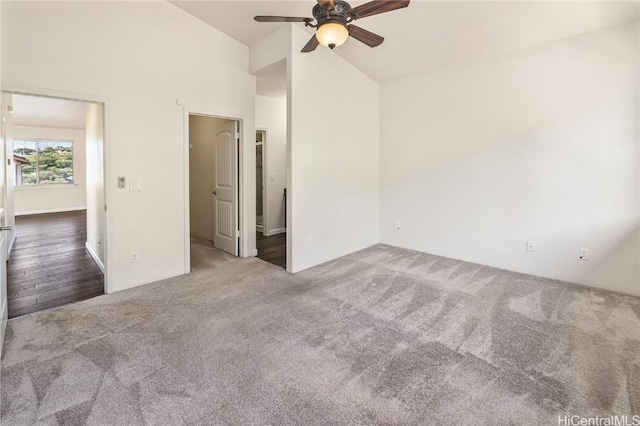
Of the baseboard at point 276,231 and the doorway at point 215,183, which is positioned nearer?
the doorway at point 215,183

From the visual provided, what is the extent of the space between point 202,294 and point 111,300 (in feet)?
2.95

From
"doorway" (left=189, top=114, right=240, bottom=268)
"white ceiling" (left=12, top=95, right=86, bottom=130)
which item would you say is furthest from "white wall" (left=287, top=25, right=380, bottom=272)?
"white ceiling" (left=12, top=95, right=86, bottom=130)

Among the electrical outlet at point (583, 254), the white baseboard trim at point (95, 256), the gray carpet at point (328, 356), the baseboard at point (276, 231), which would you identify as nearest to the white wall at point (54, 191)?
the white baseboard trim at point (95, 256)

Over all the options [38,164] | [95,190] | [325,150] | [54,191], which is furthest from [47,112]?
[325,150]

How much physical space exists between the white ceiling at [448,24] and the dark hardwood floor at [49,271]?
3.54m

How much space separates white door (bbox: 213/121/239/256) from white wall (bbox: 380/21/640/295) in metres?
2.67

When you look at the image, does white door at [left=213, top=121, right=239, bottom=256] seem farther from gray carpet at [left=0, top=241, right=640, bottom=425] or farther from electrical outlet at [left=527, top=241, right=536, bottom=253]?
electrical outlet at [left=527, top=241, right=536, bottom=253]

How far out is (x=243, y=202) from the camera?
4.69 m

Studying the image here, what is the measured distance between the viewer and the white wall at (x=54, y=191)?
892 cm

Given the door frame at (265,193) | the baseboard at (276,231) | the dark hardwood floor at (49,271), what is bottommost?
the dark hardwood floor at (49,271)

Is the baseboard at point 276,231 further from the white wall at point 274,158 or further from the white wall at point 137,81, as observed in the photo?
the white wall at point 137,81

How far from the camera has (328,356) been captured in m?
2.22

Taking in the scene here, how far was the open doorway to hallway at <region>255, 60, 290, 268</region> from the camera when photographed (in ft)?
19.0

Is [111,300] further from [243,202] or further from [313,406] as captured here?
[313,406]
